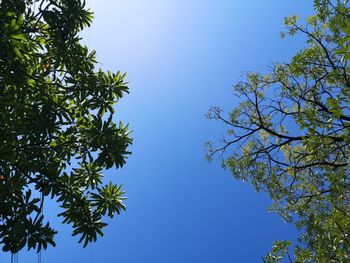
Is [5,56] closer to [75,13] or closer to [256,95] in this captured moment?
[75,13]

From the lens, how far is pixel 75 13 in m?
8.34

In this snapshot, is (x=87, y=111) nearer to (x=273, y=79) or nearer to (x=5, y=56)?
(x=5, y=56)

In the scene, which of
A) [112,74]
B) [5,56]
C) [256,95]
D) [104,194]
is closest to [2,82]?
[5,56]

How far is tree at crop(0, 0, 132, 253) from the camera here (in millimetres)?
6332

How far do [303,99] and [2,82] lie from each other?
869cm

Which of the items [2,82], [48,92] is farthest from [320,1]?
[2,82]

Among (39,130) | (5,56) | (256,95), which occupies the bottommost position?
(39,130)

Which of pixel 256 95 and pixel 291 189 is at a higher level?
pixel 256 95

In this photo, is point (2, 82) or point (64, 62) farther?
point (64, 62)

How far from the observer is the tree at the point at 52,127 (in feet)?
20.8

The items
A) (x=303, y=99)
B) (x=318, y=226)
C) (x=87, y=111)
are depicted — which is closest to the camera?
(x=318, y=226)

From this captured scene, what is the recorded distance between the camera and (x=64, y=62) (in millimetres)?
7820

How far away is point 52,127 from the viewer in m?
7.02

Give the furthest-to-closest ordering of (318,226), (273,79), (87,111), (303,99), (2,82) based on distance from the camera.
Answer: (273,79) → (303,99) → (87,111) → (318,226) → (2,82)
